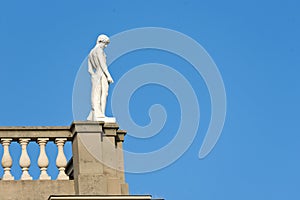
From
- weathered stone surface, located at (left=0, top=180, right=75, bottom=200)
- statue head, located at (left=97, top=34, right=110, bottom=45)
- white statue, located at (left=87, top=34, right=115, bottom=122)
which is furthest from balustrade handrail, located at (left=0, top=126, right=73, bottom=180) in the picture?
statue head, located at (left=97, top=34, right=110, bottom=45)

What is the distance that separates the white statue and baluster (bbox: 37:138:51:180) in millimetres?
1125

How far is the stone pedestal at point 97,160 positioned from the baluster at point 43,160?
55cm

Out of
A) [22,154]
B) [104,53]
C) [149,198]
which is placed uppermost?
[104,53]

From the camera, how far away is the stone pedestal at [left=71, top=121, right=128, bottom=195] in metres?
21.2

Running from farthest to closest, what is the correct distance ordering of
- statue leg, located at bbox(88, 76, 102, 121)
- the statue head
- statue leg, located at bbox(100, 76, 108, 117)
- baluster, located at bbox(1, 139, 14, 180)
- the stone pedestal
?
1. the statue head
2. statue leg, located at bbox(100, 76, 108, 117)
3. statue leg, located at bbox(88, 76, 102, 121)
4. baluster, located at bbox(1, 139, 14, 180)
5. the stone pedestal

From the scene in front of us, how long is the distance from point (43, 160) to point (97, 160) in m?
1.09

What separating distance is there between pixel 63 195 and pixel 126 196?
1195mm

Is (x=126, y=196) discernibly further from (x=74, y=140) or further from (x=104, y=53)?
(x=104, y=53)

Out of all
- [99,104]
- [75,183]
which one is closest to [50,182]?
[75,183]

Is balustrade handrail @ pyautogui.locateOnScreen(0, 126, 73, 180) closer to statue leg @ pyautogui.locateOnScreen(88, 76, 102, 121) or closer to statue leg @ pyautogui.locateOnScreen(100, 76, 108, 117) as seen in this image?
statue leg @ pyautogui.locateOnScreen(88, 76, 102, 121)

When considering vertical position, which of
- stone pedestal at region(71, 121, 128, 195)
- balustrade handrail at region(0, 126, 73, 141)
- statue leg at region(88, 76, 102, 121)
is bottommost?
stone pedestal at region(71, 121, 128, 195)

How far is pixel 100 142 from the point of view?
21531 mm

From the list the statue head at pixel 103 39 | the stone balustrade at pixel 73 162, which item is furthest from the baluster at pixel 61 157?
the statue head at pixel 103 39

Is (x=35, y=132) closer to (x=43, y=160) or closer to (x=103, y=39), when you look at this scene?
(x=43, y=160)
